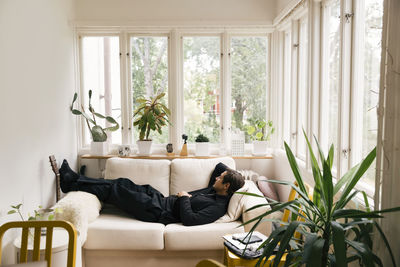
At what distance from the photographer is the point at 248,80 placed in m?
4.55

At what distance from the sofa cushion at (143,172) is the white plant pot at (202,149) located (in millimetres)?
480

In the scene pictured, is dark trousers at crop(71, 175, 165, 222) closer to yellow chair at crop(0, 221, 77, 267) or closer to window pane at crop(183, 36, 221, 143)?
window pane at crop(183, 36, 221, 143)

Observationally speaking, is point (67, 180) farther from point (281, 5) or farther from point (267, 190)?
point (281, 5)

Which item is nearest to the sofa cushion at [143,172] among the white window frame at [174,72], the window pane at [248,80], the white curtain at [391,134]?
the white window frame at [174,72]

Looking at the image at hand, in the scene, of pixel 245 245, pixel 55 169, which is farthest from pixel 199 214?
pixel 55 169

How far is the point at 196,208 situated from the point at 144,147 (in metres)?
1.21

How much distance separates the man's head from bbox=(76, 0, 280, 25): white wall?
1.92 m

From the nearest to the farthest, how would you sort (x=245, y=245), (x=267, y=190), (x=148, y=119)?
1. (x=245, y=245)
2. (x=267, y=190)
3. (x=148, y=119)

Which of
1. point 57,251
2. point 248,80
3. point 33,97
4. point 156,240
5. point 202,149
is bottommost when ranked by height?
point 156,240

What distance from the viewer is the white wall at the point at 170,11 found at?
4.41 metres

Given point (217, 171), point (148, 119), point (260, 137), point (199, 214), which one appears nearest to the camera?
point (199, 214)

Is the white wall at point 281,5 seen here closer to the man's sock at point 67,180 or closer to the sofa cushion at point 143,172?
the sofa cushion at point 143,172

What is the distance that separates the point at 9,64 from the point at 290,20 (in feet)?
8.71

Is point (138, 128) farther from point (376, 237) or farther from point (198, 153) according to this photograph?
point (376, 237)
